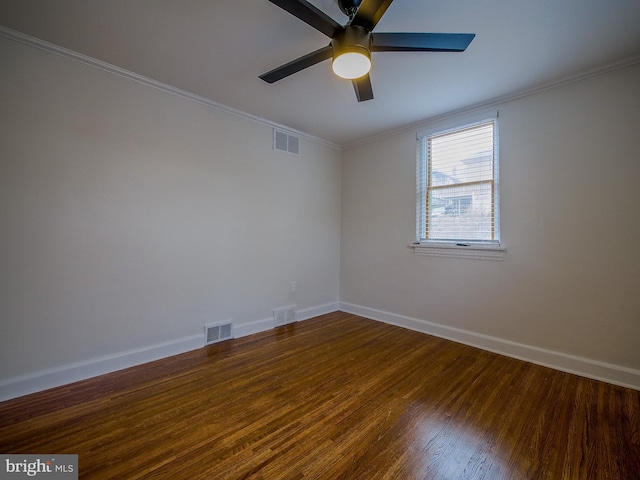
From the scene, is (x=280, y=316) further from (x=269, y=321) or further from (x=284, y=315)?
(x=269, y=321)

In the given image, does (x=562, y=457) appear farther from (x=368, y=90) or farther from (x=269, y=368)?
(x=368, y=90)

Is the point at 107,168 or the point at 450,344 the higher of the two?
the point at 107,168

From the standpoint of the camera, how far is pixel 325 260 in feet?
14.4

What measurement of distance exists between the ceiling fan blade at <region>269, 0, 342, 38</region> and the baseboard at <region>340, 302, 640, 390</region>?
324 centimetres

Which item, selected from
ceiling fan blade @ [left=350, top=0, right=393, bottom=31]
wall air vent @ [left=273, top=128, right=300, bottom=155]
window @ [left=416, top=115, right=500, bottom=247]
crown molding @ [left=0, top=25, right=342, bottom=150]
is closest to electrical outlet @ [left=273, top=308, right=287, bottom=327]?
window @ [left=416, top=115, right=500, bottom=247]

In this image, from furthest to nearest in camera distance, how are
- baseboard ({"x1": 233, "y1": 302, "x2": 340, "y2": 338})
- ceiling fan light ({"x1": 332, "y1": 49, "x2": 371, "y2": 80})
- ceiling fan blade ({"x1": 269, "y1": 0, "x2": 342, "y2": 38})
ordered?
baseboard ({"x1": 233, "y1": 302, "x2": 340, "y2": 338}), ceiling fan light ({"x1": 332, "y1": 49, "x2": 371, "y2": 80}), ceiling fan blade ({"x1": 269, "y1": 0, "x2": 342, "y2": 38})

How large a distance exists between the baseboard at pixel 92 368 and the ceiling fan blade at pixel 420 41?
3.12 m

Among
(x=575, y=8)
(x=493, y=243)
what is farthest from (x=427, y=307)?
(x=575, y=8)

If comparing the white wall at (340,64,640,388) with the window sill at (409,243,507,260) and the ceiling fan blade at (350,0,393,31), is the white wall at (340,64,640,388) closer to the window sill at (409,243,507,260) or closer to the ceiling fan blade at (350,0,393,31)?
the window sill at (409,243,507,260)

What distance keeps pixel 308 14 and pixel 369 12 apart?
0.35 m

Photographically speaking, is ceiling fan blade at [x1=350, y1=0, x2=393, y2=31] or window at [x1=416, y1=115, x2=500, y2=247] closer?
ceiling fan blade at [x1=350, y1=0, x2=393, y2=31]

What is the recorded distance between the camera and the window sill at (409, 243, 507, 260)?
297 cm

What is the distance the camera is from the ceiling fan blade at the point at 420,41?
1631mm

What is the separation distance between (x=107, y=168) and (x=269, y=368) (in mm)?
2337
